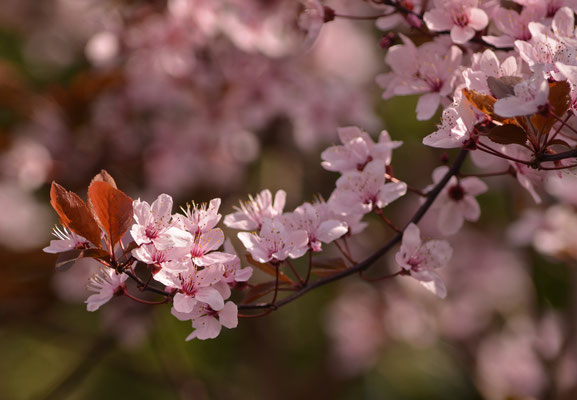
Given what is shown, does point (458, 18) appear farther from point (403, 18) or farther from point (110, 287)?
point (110, 287)

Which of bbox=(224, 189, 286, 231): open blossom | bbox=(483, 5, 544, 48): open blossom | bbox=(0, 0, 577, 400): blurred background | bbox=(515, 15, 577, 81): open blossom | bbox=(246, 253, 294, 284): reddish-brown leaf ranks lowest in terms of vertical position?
bbox=(0, 0, 577, 400): blurred background

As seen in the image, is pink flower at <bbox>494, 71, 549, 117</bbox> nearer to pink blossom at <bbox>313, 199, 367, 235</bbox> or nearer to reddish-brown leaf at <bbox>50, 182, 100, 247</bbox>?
pink blossom at <bbox>313, 199, 367, 235</bbox>

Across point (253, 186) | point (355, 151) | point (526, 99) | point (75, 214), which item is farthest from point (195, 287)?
point (253, 186)

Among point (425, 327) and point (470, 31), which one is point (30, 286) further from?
point (470, 31)

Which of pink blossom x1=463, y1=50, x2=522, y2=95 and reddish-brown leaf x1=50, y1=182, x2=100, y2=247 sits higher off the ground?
pink blossom x1=463, y1=50, x2=522, y2=95

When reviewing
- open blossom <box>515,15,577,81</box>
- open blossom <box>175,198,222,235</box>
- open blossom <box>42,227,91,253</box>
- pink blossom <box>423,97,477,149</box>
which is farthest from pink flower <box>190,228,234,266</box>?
open blossom <box>515,15,577,81</box>

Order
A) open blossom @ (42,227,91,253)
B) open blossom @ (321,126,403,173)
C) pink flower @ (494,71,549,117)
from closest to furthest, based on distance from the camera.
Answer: pink flower @ (494,71,549,117) < open blossom @ (42,227,91,253) < open blossom @ (321,126,403,173)

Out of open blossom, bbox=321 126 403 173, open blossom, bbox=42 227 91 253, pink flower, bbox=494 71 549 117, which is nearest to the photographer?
pink flower, bbox=494 71 549 117

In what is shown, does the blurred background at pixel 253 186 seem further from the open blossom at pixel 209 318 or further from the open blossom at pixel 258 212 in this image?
the open blossom at pixel 209 318

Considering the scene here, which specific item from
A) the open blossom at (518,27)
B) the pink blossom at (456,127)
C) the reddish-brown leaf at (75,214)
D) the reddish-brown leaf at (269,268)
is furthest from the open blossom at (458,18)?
the reddish-brown leaf at (75,214)
